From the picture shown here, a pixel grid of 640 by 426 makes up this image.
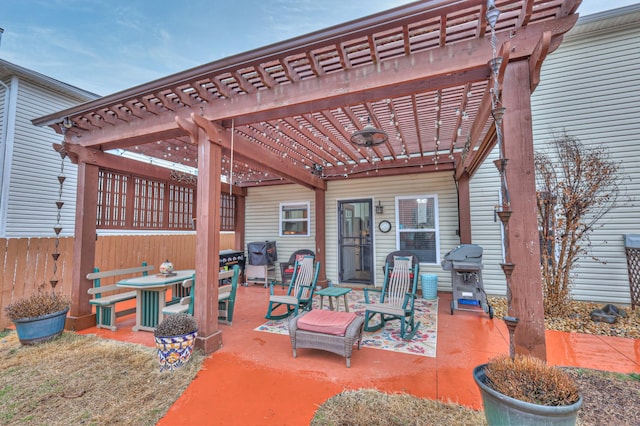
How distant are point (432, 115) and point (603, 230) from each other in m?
4.26

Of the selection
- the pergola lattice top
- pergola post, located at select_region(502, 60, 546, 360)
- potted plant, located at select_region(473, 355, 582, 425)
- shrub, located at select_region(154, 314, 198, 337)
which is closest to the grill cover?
the pergola lattice top

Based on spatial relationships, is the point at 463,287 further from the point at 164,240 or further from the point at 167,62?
the point at 167,62

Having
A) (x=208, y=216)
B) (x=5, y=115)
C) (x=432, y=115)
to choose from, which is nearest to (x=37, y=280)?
(x=208, y=216)

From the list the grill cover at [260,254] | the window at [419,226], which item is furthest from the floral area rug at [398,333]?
the grill cover at [260,254]

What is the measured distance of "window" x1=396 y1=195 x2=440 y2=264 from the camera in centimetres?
664

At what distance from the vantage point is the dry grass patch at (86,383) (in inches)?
86.2

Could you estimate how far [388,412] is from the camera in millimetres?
2143

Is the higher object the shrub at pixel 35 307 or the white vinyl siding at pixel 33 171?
the white vinyl siding at pixel 33 171

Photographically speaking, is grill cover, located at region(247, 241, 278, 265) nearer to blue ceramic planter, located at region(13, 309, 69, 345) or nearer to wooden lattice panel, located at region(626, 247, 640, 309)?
blue ceramic planter, located at region(13, 309, 69, 345)

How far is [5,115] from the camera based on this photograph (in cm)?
604

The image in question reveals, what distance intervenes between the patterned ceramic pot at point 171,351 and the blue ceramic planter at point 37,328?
2.04 metres

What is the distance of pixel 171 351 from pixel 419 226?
5.70 meters

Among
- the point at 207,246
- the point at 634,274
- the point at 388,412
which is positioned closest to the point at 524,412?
the point at 388,412

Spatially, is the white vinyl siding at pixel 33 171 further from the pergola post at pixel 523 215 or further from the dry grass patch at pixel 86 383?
the pergola post at pixel 523 215
